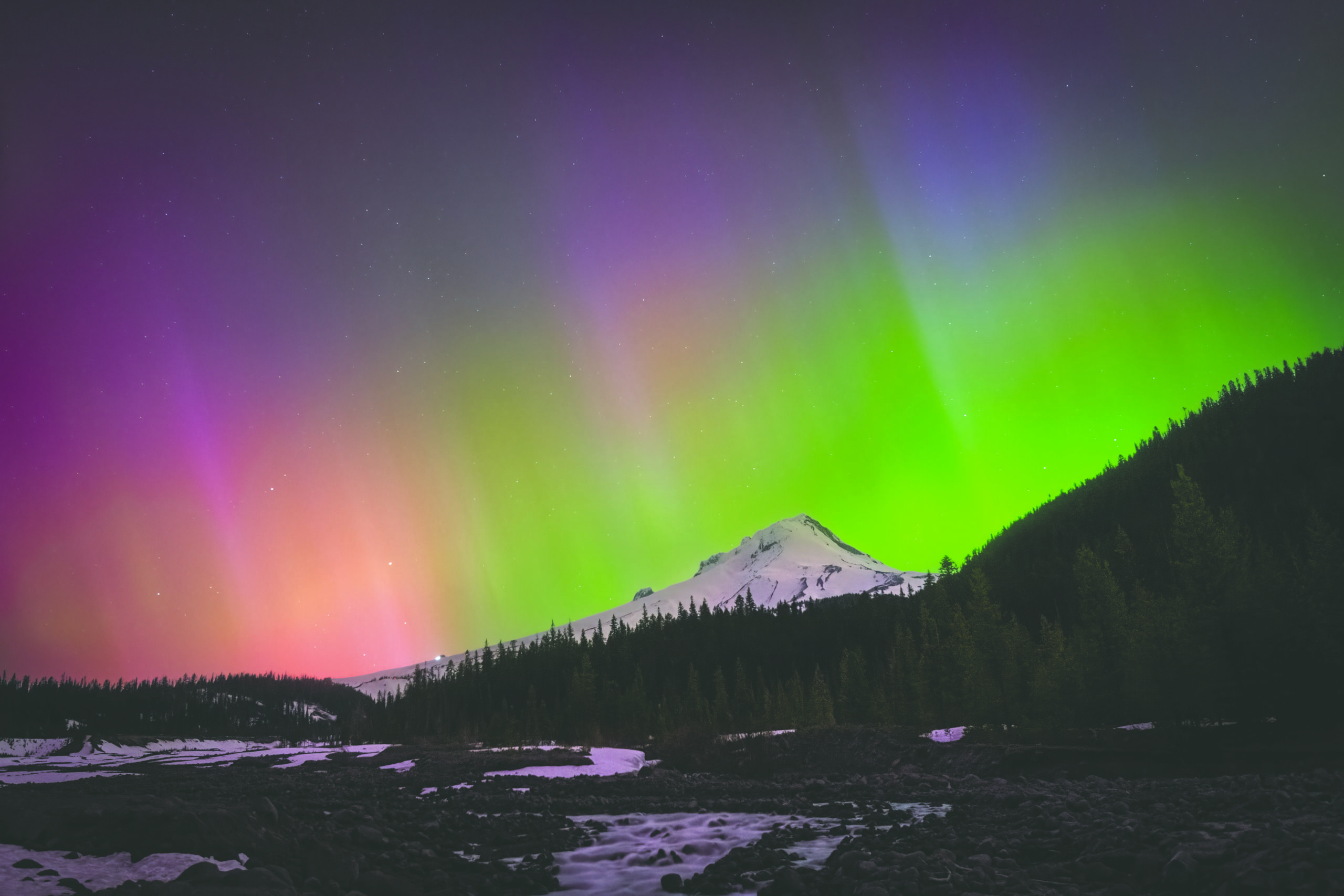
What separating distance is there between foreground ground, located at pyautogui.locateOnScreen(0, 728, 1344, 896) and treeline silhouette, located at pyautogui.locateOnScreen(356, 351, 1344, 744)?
886 cm

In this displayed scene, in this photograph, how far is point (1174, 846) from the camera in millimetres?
11344

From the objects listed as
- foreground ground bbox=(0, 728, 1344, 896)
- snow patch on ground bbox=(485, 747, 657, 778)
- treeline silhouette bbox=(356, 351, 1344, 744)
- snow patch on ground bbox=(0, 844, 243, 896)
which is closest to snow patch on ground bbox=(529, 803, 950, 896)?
foreground ground bbox=(0, 728, 1344, 896)

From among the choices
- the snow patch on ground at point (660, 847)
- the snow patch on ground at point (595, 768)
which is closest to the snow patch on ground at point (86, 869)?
the snow patch on ground at point (660, 847)

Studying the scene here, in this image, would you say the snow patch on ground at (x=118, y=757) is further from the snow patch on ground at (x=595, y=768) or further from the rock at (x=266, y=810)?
the rock at (x=266, y=810)

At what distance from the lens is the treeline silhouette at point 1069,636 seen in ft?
112

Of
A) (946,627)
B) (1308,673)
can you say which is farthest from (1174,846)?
(946,627)

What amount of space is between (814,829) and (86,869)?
635 inches

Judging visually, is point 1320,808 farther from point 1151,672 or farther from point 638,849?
point 1151,672

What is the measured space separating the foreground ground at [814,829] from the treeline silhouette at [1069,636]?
8.86m

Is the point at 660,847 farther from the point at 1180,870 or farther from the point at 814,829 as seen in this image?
the point at 1180,870

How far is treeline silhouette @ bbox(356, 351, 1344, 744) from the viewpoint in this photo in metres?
34.1

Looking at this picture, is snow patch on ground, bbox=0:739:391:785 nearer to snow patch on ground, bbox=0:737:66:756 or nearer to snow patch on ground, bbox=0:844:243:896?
snow patch on ground, bbox=0:737:66:756

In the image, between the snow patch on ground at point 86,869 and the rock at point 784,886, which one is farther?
the rock at point 784,886

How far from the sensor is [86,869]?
976 centimetres
